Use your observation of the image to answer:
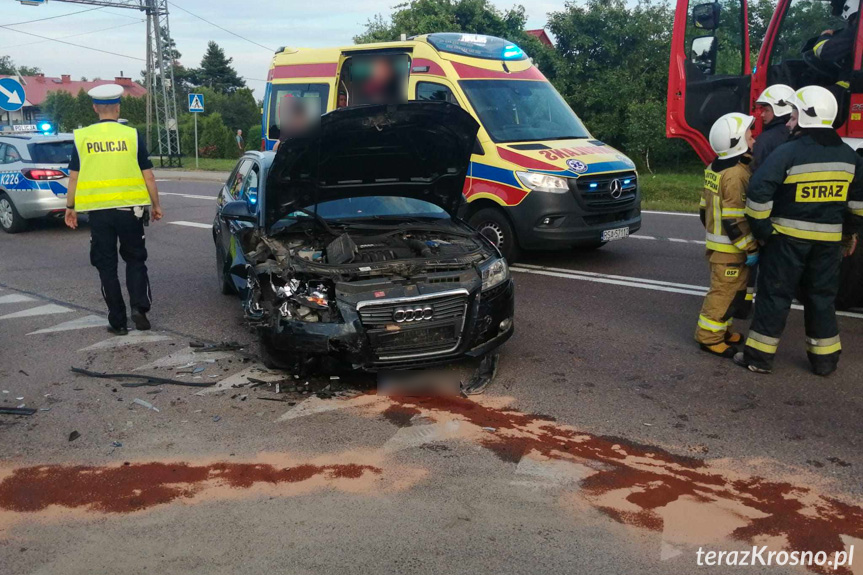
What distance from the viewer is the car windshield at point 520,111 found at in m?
9.41

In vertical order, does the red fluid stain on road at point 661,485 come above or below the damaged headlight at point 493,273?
below

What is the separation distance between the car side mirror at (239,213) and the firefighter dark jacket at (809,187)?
12.2 feet

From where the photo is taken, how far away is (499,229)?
9273 mm

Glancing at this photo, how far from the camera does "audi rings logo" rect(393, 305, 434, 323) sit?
5.11 m

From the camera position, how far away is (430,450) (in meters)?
4.45

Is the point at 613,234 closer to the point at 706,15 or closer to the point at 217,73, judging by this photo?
the point at 706,15

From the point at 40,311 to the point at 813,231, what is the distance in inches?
268

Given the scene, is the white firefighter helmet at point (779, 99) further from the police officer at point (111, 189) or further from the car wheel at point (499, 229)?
the police officer at point (111, 189)

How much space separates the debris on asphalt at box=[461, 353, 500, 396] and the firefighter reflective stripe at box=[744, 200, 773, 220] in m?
2.03

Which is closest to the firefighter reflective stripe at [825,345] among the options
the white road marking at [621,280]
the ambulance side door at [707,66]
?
the white road marking at [621,280]

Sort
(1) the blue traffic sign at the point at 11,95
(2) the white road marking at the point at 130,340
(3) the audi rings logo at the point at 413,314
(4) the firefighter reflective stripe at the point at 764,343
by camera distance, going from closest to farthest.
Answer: (3) the audi rings logo at the point at 413,314
(4) the firefighter reflective stripe at the point at 764,343
(2) the white road marking at the point at 130,340
(1) the blue traffic sign at the point at 11,95

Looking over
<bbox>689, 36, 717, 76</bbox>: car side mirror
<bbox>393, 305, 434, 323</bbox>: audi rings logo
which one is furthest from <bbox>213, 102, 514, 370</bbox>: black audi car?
<bbox>689, 36, 717, 76</bbox>: car side mirror

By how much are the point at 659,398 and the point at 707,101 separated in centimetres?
404

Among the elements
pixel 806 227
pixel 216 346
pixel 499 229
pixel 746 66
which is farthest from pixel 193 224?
pixel 806 227
